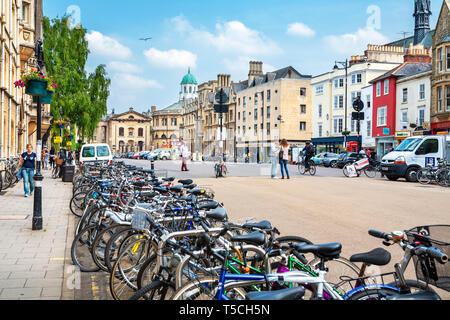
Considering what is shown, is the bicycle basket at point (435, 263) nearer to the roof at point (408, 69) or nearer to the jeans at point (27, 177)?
the jeans at point (27, 177)

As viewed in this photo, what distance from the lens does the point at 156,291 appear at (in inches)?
146

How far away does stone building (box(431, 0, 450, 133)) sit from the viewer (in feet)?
114

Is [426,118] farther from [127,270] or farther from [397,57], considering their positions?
[127,270]

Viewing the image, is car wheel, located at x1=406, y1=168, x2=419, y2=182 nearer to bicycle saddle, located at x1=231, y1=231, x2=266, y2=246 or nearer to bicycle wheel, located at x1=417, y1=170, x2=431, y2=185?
bicycle wheel, located at x1=417, y1=170, x2=431, y2=185

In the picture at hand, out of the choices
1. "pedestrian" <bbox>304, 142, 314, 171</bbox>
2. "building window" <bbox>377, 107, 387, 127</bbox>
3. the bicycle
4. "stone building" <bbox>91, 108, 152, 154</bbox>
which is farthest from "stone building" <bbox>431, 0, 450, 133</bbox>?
"stone building" <bbox>91, 108, 152, 154</bbox>

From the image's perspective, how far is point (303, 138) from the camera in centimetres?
6762

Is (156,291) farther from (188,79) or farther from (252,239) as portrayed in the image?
(188,79)

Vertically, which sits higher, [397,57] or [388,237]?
[397,57]

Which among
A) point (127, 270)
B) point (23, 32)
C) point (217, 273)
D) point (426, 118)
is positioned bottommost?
point (127, 270)

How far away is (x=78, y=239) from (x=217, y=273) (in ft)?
11.2

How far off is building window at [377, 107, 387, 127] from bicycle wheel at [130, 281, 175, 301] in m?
43.9

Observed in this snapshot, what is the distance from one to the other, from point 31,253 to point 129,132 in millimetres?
139595

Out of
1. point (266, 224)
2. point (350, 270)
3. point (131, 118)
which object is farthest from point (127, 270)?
point (131, 118)

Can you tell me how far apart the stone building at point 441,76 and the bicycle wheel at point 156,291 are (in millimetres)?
35466
